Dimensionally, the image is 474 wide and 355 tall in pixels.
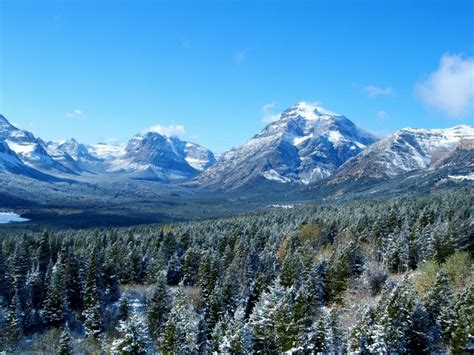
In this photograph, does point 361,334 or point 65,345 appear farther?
point 65,345

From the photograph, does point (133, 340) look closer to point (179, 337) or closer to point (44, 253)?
point (179, 337)

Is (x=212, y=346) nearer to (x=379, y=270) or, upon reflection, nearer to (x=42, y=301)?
(x=379, y=270)

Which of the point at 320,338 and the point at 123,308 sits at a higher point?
the point at 320,338

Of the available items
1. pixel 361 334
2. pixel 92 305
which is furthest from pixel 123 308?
pixel 361 334

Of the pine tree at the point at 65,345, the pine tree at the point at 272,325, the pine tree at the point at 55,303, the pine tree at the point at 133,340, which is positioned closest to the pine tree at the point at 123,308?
the pine tree at the point at 55,303

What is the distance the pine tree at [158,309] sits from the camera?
95.2 meters

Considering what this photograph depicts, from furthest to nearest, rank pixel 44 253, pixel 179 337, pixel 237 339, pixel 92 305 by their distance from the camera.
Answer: pixel 44 253 → pixel 92 305 → pixel 179 337 → pixel 237 339

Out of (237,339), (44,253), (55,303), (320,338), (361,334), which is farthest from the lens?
(44,253)

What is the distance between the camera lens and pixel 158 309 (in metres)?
96.3

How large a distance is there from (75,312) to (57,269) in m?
13.3

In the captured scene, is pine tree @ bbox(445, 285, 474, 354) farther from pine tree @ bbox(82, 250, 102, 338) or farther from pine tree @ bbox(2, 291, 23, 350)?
pine tree @ bbox(2, 291, 23, 350)

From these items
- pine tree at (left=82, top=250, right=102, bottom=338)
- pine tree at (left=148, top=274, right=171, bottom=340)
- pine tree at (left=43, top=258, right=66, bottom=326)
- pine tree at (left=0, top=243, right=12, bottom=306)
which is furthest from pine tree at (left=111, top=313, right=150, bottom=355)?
pine tree at (left=0, top=243, right=12, bottom=306)

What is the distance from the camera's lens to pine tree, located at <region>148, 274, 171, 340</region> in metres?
95.2

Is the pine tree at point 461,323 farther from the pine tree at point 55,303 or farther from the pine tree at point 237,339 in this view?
the pine tree at point 55,303
